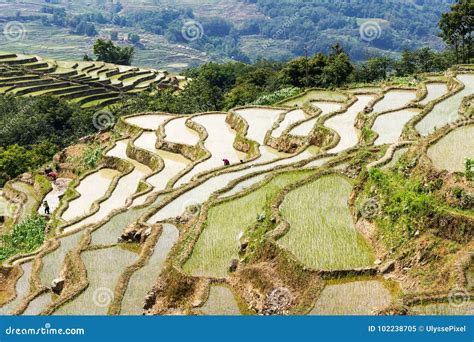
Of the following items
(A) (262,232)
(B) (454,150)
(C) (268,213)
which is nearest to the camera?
(A) (262,232)

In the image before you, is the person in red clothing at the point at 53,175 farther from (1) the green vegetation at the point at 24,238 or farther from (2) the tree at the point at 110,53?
(2) the tree at the point at 110,53

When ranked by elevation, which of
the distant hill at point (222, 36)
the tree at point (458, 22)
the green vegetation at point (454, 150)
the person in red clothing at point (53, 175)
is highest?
the tree at point (458, 22)

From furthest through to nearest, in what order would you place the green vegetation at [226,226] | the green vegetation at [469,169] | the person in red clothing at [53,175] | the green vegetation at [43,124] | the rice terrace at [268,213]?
the green vegetation at [43,124] → the person in red clothing at [53,175] → the green vegetation at [226,226] → the green vegetation at [469,169] → the rice terrace at [268,213]

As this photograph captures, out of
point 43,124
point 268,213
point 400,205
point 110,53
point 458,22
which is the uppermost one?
point 458,22

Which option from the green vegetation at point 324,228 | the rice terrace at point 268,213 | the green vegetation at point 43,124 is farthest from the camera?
the green vegetation at point 43,124

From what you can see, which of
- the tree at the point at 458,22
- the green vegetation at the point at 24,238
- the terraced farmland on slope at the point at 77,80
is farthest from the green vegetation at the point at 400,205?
the terraced farmland on slope at the point at 77,80

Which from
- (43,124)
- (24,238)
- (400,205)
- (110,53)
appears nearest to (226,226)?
(400,205)

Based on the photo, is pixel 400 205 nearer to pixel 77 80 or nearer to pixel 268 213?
pixel 268 213

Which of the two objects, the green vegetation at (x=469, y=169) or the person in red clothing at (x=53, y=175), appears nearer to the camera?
the green vegetation at (x=469, y=169)
